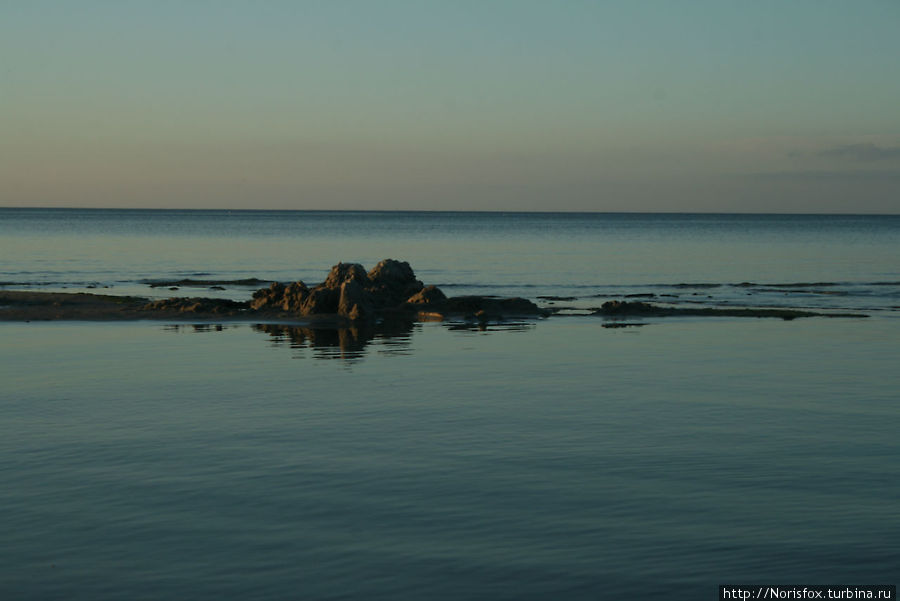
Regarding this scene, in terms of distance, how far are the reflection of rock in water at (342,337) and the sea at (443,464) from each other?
23cm

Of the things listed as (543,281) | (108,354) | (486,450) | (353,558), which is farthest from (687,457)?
(543,281)

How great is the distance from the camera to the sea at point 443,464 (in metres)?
9.36

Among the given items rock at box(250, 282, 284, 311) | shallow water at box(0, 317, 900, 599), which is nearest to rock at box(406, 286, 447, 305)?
rock at box(250, 282, 284, 311)

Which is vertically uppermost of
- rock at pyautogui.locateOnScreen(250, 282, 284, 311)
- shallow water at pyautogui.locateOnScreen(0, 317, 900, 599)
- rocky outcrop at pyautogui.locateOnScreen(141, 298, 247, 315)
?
rock at pyautogui.locateOnScreen(250, 282, 284, 311)

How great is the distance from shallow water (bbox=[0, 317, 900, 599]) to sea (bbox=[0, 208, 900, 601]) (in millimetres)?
42

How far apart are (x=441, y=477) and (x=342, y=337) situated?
16.3 metres

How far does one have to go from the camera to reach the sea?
9.36 m

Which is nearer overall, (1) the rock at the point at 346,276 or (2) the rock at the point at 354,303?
(2) the rock at the point at 354,303

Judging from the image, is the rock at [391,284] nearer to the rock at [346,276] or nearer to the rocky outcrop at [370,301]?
the rocky outcrop at [370,301]

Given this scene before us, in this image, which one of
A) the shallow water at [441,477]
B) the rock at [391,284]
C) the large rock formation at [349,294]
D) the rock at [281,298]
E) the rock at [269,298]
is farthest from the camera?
the rock at [391,284]

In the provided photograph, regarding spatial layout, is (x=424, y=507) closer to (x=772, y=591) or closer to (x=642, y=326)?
(x=772, y=591)

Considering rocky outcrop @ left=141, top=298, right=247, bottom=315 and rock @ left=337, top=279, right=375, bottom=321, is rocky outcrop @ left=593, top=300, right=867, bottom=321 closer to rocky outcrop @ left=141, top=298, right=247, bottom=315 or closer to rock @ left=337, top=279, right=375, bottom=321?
rock @ left=337, top=279, right=375, bottom=321

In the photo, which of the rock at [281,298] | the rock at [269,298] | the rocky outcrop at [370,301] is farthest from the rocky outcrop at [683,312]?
the rock at [269,298]

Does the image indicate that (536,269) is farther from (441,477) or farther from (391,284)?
(441,477)
